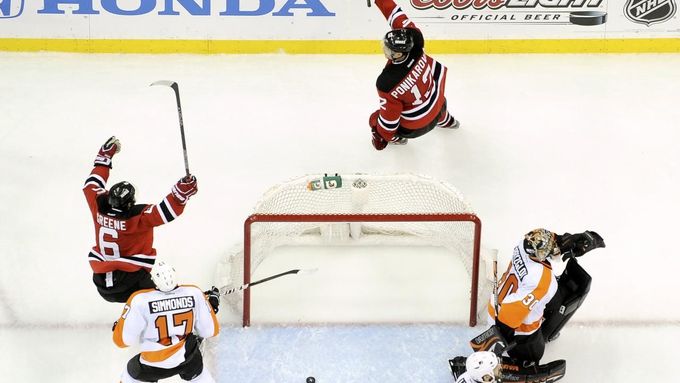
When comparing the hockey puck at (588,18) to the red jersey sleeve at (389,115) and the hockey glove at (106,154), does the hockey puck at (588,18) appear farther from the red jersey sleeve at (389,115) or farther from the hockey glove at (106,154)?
the hockey glove at (106,154)

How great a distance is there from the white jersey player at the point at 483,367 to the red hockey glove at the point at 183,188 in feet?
4.23

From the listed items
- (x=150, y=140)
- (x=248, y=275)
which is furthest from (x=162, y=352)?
(x=150, y=140)

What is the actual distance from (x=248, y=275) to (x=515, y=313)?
1.14m

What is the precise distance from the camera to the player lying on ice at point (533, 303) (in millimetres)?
3578

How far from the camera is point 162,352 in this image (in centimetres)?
347

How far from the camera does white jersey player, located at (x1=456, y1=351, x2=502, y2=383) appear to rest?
330 cm

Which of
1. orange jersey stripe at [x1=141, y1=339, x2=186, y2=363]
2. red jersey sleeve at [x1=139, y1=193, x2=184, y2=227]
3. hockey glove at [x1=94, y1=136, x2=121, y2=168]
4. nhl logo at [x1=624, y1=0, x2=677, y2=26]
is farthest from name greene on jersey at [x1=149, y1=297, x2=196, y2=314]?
nhl logo at [x1=624, y1=0, x2=677, y2=26]

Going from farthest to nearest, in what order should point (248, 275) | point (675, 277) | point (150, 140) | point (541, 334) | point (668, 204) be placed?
1. point (150, 140)
2. point (668, 204)
3. point (675, 277)
4. point (248, 275)
5. point (541, 334)

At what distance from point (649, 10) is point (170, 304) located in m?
4.15

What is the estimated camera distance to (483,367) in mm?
3301

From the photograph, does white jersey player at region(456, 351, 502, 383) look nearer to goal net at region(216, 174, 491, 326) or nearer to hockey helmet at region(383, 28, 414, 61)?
goal net at region(216, 174, 491, 326)

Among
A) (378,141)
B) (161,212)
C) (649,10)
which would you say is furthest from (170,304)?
(649,10)

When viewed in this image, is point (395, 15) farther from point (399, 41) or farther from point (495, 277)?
point (495, 277)

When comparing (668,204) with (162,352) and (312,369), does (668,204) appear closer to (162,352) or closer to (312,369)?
(312,369)
